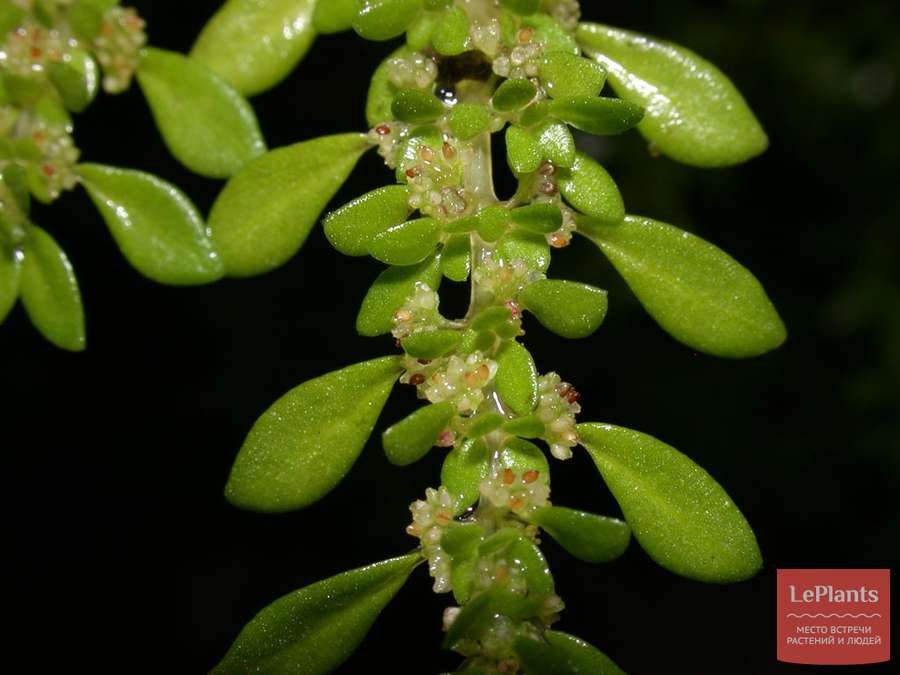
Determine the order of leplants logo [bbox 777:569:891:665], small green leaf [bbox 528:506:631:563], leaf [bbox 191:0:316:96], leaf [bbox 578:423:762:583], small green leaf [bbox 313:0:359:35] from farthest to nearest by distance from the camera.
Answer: leplants logo [bbox 777:569:891:665] < leaf [bbox 191:0:316:96] < small green leaf [bbox 313:0:359:35] < leaf [bbox 578:423:762:583] < small green leaf [bbox 528:506:631:563]

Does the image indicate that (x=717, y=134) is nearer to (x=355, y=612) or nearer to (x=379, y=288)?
(x=379, y=288)

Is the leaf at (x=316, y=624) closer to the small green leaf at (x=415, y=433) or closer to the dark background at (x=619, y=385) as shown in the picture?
the small green leaf at (x=415, y=433)

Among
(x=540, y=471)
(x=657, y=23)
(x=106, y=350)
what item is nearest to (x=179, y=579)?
(x=106, y=350)

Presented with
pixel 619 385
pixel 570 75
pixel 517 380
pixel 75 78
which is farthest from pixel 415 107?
pixel 619 385

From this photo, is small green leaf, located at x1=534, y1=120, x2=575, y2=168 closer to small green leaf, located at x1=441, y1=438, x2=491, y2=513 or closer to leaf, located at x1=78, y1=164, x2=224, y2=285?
small green leaf, located at x1=441, y1=438, x2=491, y2=513

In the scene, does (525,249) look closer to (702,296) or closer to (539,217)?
(539,217)

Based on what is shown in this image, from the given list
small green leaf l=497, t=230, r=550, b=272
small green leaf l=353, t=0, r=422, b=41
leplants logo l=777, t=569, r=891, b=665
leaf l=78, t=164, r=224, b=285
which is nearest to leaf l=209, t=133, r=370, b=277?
leaf l=78, t=164, r=224, b=285

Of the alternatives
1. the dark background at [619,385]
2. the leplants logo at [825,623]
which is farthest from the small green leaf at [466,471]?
the dark background at [619,385]
